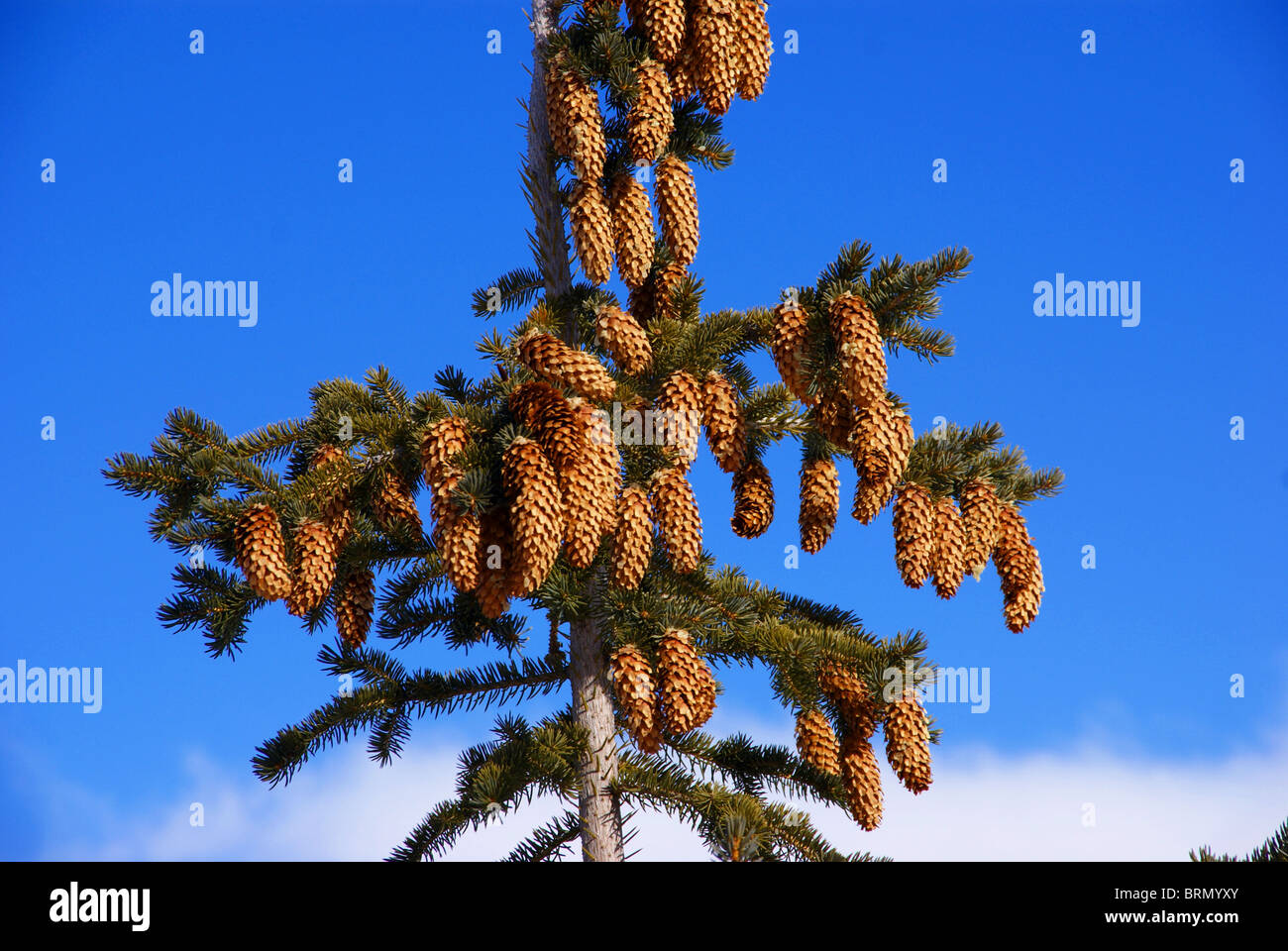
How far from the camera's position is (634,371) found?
5965 mm

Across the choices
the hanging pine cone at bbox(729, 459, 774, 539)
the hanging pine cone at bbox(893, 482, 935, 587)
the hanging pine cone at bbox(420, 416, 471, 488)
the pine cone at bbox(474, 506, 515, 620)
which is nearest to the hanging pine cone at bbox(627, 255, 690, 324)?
the hanging pine cone at bbox(729, 459, 774, 539)

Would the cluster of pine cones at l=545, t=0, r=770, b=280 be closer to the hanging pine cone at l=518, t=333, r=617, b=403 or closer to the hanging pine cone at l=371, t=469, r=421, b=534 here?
the hanging pine cone at l=518, t=333, r=617, b=403

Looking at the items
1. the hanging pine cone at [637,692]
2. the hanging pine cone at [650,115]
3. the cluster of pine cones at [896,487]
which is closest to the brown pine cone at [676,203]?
the hanging pine cone at [650,115]

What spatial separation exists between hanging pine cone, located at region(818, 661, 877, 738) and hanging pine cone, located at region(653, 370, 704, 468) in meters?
1.33

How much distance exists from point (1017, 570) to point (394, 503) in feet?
11.0

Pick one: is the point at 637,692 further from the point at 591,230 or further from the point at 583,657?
the point at 591,230

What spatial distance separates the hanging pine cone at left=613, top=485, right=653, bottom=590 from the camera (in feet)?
17.7

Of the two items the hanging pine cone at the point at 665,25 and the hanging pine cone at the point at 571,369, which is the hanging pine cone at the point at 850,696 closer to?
the hanging pine cone at the point at 571,369

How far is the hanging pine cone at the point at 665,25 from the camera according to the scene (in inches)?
234

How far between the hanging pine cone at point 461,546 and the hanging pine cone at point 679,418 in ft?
4.07

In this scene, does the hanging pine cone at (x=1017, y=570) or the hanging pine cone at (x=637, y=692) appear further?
the hanging pine cone at (x=1017, y=570)

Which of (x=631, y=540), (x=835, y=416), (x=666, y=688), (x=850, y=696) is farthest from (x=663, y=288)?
(x=850, y=696)

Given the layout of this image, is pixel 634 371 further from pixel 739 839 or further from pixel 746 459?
pixel 739 839
